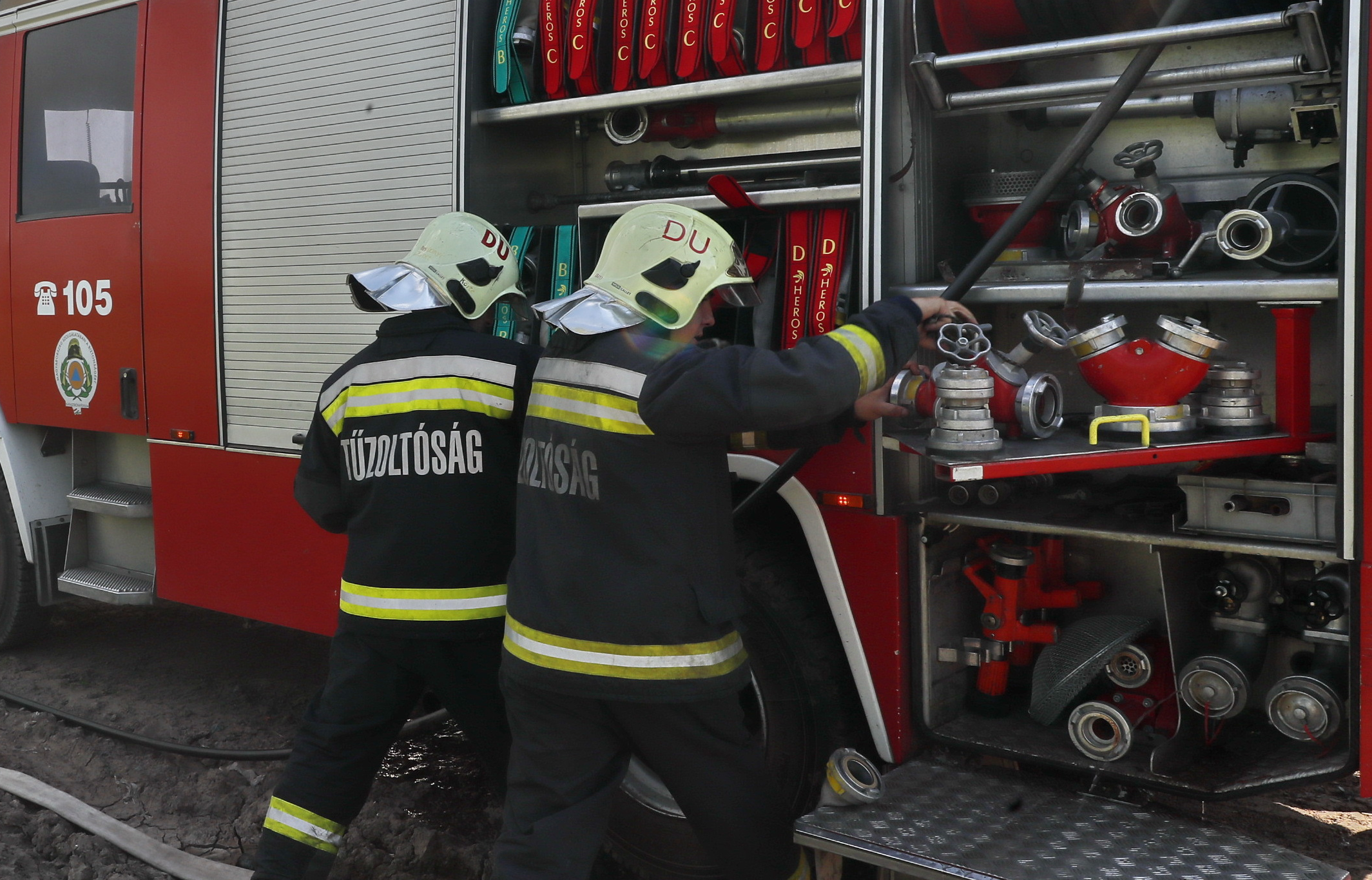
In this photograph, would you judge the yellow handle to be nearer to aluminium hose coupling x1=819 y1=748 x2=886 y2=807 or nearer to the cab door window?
aluminium hose coupling x1=819 y1=748 x2=886 y2=807

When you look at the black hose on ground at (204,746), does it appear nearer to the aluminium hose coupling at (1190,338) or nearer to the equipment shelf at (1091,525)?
the equipment shelf at (1091,525)

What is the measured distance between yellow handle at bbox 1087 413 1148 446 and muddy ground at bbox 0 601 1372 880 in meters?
1.66

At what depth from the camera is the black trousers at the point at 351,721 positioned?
2850 millimetres

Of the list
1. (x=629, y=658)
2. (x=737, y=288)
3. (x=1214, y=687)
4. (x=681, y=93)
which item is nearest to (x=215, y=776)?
(x=629, y=658)

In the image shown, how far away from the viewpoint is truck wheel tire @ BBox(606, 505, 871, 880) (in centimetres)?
293

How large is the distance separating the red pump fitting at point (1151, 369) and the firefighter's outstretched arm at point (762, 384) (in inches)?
18.1

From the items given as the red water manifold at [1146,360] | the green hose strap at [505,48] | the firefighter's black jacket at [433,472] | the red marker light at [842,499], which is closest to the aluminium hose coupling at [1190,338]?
the red water manifold at [1146,360]

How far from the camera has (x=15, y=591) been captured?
5328 millimetres

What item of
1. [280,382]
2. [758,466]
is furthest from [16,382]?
[758,466]

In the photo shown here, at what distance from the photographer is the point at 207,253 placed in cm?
406

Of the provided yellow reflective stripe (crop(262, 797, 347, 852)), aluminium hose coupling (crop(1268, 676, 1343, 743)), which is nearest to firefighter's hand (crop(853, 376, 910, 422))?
aluminium hose coupling (crop(1268, 676, 1343, 743))

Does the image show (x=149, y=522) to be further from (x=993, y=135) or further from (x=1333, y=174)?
(x=1333, y=174)

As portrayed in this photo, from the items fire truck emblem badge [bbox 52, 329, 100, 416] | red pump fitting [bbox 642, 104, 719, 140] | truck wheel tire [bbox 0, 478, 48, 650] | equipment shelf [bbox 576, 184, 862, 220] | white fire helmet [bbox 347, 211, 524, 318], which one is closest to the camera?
equipment shelf [bbox 576, 184, 862, 220]

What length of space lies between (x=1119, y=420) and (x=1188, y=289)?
0.28 metres
